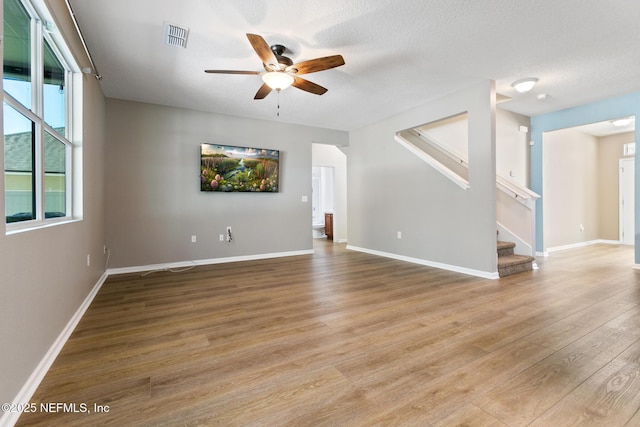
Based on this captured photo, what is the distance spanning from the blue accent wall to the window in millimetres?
7091

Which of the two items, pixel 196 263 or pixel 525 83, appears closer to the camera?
pixel 525 83

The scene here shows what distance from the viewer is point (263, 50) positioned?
100 inches

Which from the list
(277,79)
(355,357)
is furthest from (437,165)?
(355,357)

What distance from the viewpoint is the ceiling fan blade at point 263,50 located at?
235cm

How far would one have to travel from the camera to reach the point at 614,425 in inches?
51.0

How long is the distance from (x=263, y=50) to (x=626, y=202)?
877cm

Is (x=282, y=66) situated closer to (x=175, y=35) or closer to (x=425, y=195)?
(x=175, y=35)

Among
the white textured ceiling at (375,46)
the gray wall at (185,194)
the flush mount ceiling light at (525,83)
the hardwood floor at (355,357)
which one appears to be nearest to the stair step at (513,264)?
the hardwood floor at (355,357)

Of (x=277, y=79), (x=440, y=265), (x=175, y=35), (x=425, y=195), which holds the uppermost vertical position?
(x=175, y=35)

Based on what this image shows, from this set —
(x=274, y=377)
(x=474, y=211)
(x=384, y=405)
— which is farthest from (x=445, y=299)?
(x=274, y=377)

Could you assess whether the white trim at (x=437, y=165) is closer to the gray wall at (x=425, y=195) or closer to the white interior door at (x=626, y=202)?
the gray wall at (x=425, y=195)

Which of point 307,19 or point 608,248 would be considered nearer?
point 307,19

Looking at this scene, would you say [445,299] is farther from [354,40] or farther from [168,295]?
[168,295]

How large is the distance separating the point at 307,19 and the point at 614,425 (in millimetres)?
3327
